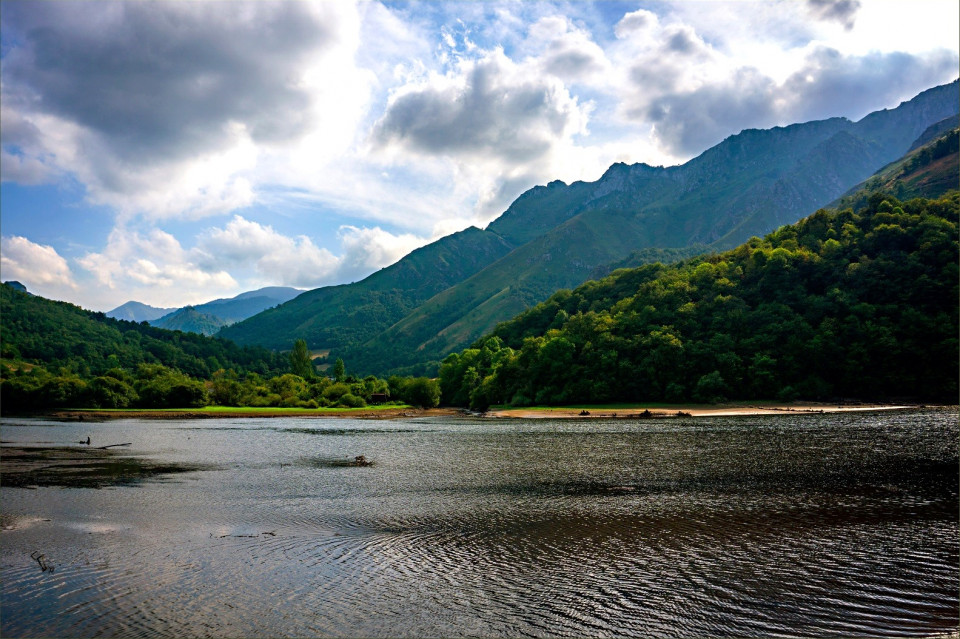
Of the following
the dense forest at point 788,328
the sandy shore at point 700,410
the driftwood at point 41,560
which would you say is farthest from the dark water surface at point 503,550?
the dense forest at point 788,328

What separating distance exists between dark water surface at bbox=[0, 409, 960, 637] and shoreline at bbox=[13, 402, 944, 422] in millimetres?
54110

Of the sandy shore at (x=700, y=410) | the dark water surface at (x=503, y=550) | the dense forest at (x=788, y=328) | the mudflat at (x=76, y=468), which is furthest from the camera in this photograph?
the dense forest at (x=788, y=328)

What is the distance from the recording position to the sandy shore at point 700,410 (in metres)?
92.4

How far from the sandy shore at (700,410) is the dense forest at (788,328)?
4964mm

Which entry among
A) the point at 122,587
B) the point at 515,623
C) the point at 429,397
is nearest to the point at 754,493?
the point at 515,623

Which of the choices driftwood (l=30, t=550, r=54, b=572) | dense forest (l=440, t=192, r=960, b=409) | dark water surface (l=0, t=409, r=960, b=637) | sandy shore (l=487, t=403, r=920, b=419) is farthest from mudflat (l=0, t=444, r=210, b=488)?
dense forest (l=440, t=192, r=960, b=409)

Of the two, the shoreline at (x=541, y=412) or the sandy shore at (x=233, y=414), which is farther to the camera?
the sandy shore at (x=233, y=414)

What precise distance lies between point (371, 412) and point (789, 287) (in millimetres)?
101918

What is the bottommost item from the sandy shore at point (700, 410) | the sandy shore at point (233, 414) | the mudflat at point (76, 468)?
the sandy shore at point (233, 414)

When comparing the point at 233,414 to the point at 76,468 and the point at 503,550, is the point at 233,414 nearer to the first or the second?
the point at 76,468

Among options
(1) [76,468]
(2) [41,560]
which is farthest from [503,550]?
(1) [76,468]

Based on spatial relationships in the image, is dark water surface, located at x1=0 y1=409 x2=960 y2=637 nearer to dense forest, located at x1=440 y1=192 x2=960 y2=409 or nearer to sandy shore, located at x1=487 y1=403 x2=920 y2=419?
sandy shore, located at x1=487 y1=403 x2=920 y2=419

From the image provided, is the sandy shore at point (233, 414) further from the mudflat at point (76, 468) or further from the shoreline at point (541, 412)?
the mudflat at point (76, 468)

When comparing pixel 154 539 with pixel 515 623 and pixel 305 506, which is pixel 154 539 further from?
pixel 515 623
